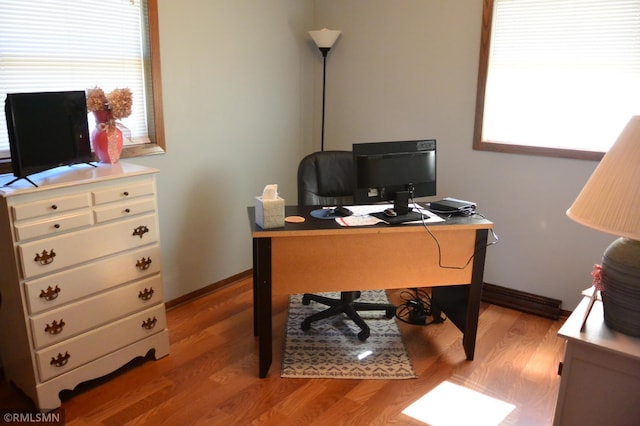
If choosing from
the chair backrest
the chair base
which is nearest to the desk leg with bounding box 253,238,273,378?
the chair base

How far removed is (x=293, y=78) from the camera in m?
4.03

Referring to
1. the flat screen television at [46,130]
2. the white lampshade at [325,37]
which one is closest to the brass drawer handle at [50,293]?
the flat screen television at [46,130]

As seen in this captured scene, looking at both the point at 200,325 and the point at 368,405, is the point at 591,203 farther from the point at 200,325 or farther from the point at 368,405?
the point at 200,325

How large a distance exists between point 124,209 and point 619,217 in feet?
6.79

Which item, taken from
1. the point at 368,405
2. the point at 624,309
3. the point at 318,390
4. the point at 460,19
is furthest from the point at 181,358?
the point at 460,19

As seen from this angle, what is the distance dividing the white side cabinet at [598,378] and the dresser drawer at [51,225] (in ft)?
6.57

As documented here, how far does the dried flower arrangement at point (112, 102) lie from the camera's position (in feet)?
8.38

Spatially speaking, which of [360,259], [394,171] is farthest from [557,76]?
[360,259]

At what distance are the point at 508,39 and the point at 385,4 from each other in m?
0.94

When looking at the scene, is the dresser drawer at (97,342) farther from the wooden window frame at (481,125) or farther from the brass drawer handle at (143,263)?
the wooden window frame at (481,125)

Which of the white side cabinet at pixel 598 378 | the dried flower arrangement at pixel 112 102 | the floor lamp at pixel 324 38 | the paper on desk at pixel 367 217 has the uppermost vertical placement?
the floor lamp at pixel 324 38

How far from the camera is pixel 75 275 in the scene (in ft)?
7.67

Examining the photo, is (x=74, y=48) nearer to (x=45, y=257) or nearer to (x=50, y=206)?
(x=50, y=206)

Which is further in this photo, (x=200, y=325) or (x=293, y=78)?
(x=293, y=78)
